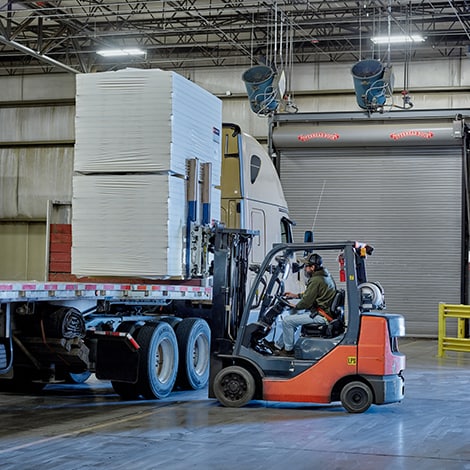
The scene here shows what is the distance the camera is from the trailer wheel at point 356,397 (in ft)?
30.4

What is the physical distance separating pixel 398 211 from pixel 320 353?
1285 cm

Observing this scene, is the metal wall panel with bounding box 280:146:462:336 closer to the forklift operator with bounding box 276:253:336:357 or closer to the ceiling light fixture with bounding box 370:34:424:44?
the ceiling light fixture with bounding box 370:34:424:44

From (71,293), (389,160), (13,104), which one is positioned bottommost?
(71,293)

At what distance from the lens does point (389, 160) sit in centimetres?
2178

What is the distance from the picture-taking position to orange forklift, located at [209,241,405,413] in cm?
927

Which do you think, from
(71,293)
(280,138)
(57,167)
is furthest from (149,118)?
(57,167)

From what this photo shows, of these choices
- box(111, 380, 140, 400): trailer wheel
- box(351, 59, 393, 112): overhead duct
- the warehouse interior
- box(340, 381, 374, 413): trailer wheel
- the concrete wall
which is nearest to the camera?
box(340, 381, 374, 413): trailer wheel

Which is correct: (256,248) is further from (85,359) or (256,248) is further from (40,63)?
(40,63)

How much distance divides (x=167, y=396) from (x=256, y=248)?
2.91m

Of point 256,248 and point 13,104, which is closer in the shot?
point 256,248

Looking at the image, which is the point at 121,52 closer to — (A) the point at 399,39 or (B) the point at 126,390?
(A) the point at 399,39

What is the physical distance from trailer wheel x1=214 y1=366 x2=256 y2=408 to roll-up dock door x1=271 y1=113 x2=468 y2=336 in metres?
11.9

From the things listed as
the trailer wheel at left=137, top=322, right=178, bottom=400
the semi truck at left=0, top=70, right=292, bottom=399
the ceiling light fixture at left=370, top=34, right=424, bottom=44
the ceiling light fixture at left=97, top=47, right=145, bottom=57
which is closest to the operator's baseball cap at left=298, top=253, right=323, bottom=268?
the semi truck at left=0, top=70, right=292, bottom=399

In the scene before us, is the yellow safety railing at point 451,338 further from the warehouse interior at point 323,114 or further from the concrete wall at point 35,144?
the concrete wall at point 35,144
